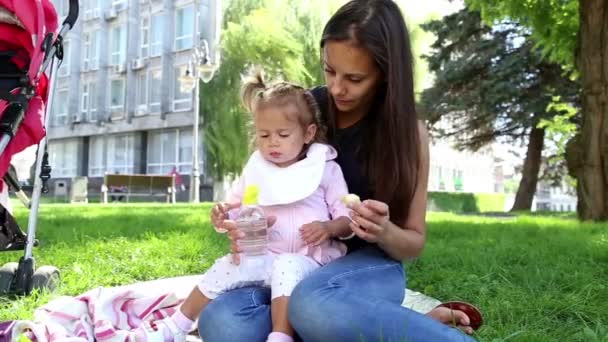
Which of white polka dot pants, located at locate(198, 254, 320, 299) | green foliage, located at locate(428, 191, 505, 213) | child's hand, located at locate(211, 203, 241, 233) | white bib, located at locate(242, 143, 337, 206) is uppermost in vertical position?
white bib, located at locate(242, 143, 337, 206)

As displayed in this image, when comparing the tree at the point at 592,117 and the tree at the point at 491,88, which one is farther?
the tree at the point at 491,88

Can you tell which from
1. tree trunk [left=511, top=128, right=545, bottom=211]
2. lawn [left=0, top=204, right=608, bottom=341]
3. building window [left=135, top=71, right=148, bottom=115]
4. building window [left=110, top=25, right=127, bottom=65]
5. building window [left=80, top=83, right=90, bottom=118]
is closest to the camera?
lawn [left=0, top=204, right=608, bottom=341]

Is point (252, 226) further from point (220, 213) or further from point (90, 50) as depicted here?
point (90, 50)

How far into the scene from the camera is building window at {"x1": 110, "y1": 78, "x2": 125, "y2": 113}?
30000 millimetres

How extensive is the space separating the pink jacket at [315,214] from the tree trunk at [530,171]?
57.6ft

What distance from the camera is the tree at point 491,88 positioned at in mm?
18266

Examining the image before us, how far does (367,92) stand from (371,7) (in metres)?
0.28

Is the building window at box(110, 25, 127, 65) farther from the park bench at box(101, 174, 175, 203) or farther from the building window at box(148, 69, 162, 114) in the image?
the park bench at box(101, 174, 175, 203)

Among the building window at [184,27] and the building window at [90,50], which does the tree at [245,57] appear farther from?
→ the building window at [90,50]

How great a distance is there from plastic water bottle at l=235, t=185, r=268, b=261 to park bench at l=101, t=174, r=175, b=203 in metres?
16.3

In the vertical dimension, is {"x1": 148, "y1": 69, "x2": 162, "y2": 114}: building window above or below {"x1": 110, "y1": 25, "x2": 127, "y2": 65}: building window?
below

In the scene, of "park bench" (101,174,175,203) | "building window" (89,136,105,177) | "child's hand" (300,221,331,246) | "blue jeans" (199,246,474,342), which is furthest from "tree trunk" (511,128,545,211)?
"building window" (89,136,105,177)

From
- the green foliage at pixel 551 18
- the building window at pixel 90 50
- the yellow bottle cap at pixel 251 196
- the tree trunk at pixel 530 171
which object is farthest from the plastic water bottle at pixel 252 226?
the building window at pixel 90 50

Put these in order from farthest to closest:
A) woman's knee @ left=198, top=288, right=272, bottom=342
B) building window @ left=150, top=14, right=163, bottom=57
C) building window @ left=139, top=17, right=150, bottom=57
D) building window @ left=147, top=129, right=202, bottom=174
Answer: building window @ left=139, top=17, right=150, bottom=57
building window @ left=150, top=14, right=163, bottom=57
building window @ left=147, top=129, right=202, bottom=174
woman's knee @ left=198, top=288, right=272, bottom=342
